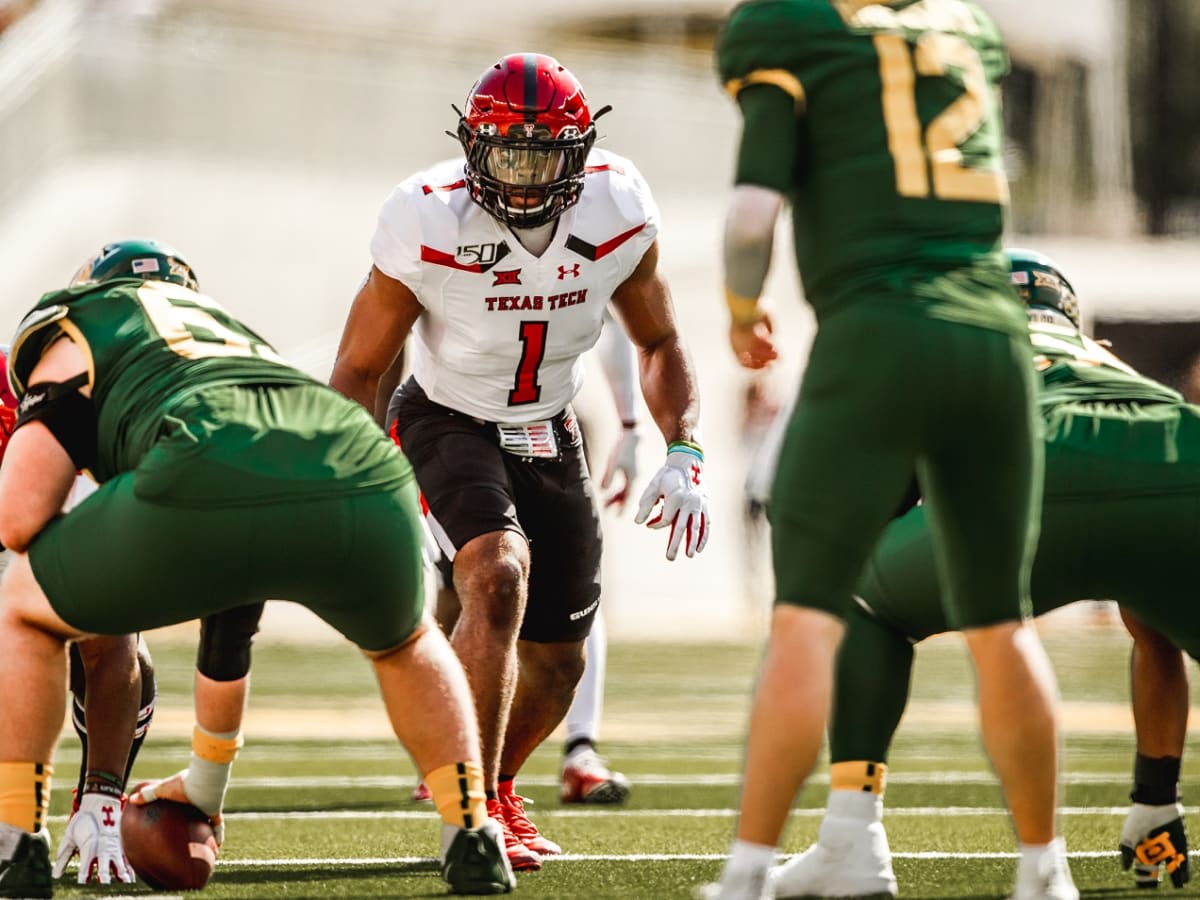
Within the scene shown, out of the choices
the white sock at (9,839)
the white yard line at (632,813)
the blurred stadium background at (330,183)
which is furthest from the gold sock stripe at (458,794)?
the blurred stadium background at (330,183)

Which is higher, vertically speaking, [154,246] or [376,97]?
[154,246]

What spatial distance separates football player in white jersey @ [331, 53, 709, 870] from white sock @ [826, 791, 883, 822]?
0.91 m

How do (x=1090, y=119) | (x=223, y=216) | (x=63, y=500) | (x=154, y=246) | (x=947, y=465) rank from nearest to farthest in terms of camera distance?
(x=947, y=465) → (x=63, y=500) → (x=154, y=246) → (x=223, y=216) → (x=1090, y=119)

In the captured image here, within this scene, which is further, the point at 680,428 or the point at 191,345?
the point at 680,428

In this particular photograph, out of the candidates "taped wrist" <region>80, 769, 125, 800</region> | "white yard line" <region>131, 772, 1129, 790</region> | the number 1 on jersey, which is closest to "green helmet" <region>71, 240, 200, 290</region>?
the number 1 on jersey

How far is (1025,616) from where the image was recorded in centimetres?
368

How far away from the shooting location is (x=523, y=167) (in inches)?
192

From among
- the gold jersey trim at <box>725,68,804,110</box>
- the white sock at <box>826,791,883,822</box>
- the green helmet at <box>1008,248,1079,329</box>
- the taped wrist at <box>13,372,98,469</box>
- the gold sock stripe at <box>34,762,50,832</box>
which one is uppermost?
the gold jersey trim at <box>725,68,804,110</box>

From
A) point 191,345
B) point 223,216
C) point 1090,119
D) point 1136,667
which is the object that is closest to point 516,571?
point 191,345

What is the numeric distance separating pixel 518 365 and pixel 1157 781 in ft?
6.17

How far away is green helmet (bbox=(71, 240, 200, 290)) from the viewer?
445 centimetres

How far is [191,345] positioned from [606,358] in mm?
2633

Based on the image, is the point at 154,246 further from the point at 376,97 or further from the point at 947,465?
the point at 376,97

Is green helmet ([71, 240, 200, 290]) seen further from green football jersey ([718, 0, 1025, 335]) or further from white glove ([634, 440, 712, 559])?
green football jersey ([718, 0, 1025, 335])
